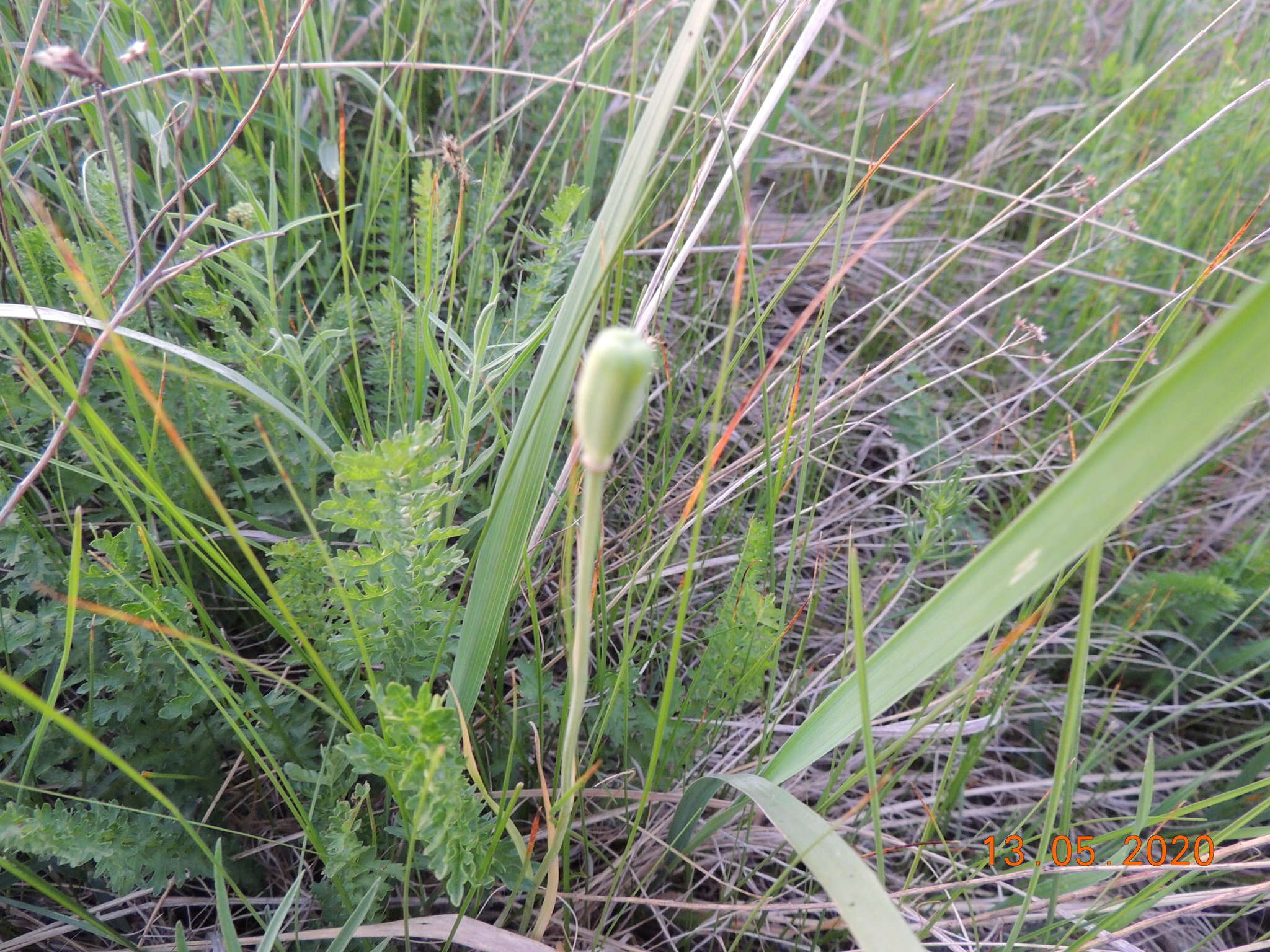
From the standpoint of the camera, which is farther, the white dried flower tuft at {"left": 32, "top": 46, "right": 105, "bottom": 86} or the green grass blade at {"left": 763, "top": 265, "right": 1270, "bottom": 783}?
the white dried flower tuft at {"left": 32, "top": 46, "right": 105, "bottom": 86}

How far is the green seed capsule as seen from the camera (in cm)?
43

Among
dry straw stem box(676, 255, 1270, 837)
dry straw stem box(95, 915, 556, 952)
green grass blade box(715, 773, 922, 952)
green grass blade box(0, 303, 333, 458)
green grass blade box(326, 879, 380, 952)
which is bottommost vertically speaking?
dry straw stem box(95, 915, 556, 952)

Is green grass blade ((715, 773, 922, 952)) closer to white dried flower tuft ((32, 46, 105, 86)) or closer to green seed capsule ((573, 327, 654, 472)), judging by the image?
green seed capsule ((573, 327, 654, 472))

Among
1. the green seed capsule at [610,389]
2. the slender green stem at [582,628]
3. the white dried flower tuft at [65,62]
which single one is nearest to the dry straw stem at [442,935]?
the slender green stem at [582,628]

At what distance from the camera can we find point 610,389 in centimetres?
44

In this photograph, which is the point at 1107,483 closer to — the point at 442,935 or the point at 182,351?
the point at 442,935

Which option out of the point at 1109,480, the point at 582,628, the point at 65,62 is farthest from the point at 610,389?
the point at 65,62

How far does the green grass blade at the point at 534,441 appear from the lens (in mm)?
763

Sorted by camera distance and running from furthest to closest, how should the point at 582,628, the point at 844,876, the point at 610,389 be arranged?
the point at 844,876
the point at 582,628
the point at 610,389

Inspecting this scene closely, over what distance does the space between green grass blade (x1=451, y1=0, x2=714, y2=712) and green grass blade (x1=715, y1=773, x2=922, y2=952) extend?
1.05 ft

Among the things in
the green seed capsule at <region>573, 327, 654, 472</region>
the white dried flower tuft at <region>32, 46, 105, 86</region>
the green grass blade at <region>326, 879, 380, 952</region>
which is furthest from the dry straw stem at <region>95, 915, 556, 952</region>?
the white dried flower tuft at <region>32, 46, 105, 86</region>

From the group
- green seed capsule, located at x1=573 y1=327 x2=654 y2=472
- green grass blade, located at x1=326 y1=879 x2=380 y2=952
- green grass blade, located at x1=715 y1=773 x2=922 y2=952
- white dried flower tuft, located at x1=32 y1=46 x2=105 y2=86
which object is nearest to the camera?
green seed capsule, located at x1=573 y1=327 x2=654 y2=472

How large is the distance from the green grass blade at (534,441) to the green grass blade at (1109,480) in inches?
15.3

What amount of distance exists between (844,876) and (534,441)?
484mm
